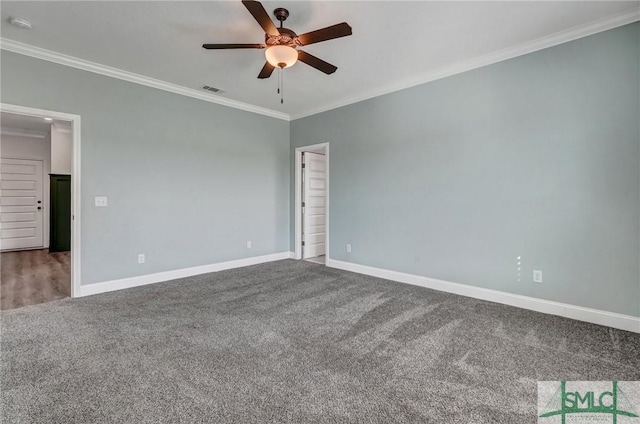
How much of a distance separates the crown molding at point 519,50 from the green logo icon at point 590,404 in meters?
2.94

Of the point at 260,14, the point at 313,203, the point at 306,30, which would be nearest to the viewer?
the point at 260,14

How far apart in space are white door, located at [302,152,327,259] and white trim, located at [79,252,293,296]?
0.63 metres

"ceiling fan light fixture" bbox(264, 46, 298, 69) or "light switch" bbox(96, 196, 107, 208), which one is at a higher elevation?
"ceiling fan light fixture" bbox(264, 46, 298, 69)

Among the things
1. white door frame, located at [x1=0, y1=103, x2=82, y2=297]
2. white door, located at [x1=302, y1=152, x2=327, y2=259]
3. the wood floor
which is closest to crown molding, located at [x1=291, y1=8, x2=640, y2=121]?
white door, located at [x1=302, y1=152, x2=327, y2=259]

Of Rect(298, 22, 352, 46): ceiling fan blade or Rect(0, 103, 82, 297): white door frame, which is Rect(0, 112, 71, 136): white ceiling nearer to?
Rect(0, 103, 82, 297): white door frame

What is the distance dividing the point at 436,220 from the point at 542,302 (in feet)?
4.54

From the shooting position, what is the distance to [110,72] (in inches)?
147

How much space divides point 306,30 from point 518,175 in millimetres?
2632

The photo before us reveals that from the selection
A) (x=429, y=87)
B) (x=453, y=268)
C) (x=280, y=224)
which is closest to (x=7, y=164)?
(x=280, y=224)

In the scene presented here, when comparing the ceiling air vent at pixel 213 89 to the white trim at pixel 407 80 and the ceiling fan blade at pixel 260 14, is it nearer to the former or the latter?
the white trim at pixel 407 80

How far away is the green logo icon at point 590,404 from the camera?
1664 millimetres

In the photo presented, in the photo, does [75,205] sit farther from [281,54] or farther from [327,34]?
[327,34]

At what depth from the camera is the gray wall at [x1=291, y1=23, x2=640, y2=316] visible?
272cm

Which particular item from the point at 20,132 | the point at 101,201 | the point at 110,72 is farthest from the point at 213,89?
the point at 20,132
